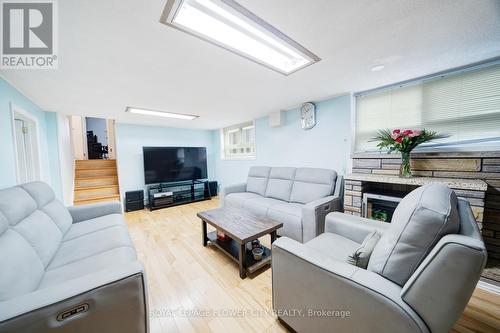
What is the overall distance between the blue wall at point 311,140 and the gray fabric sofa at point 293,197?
0.29 m

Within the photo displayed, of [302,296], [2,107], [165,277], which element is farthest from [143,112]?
[302,296]

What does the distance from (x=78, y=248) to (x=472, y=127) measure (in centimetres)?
389

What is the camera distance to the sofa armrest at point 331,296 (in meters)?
0.73

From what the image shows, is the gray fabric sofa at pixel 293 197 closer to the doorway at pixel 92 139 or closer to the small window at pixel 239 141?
the small window at pixel 239 141

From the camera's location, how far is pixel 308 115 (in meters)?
2.95

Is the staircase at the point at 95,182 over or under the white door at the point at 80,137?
under

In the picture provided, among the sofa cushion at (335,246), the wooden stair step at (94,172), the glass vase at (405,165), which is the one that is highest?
the glass vase at (405,165)

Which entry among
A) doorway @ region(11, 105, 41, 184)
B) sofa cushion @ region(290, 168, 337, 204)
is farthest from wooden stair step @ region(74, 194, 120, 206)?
sofa cushion @ region(290, 168, 337, 204)

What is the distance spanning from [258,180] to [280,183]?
540 mm

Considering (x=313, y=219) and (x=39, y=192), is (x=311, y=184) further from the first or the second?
(x=39, y=192)

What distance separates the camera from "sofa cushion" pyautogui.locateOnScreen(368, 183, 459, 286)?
2.41ft

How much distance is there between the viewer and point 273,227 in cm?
186

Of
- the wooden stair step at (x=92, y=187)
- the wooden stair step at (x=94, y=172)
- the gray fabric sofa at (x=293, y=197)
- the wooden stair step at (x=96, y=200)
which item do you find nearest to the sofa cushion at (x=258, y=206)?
the gray fabric sofa at (x=293, y=197)

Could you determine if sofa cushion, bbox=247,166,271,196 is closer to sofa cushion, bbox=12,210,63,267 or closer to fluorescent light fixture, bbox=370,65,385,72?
fluorescent light fixture, bbox=370,65,385,72
